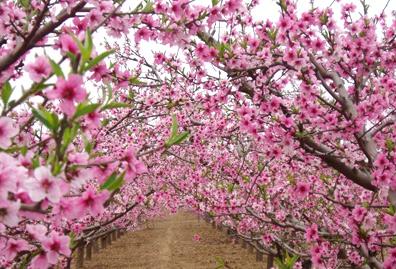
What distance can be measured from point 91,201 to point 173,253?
2144cm

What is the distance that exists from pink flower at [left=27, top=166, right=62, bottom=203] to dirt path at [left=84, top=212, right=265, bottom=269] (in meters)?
15.0

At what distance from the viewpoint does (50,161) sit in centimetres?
194

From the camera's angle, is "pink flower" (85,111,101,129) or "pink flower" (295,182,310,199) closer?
"pink flower" (85,111,101,129)

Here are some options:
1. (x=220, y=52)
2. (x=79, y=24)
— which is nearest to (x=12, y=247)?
(x=79, y=24)

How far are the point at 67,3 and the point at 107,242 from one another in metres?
26.9

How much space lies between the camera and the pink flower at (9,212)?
74.0 inches

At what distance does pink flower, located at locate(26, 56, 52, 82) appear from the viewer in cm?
220

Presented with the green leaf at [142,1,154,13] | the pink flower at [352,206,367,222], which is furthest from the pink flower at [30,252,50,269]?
the pink flower at [352,206,367,222]

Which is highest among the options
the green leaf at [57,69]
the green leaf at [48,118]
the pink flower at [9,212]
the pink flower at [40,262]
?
the green leaf at [57,69]

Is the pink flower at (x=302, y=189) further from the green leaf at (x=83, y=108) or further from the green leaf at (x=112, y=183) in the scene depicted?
the green leaf at (x=83, y=108)

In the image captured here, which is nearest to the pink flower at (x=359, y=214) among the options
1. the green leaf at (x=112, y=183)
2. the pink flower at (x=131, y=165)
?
the pink flower at (x=131, y=165)

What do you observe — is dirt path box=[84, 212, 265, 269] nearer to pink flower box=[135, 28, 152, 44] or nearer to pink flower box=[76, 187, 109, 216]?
pink flower box=[135, 28, 152, 44]

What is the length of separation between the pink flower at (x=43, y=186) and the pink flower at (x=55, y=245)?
0.36 m

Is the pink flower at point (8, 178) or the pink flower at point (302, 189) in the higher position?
the pink flower at point (302, 189)
